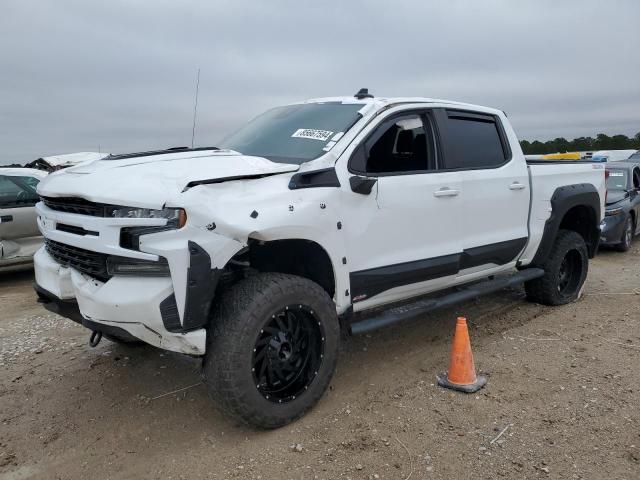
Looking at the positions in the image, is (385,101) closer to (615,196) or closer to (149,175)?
(149,175)

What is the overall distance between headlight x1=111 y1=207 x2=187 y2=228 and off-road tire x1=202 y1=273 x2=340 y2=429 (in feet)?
1.87

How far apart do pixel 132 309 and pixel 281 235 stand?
2.94 feet

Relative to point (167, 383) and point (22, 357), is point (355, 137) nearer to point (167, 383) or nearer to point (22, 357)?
point (167, 383)

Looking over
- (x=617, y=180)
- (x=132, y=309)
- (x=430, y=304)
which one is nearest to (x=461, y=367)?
(x=430, y=304)

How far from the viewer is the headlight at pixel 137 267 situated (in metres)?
2.84

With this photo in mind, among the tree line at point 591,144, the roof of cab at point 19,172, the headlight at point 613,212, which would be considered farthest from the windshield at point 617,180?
the tree line at point 591,144

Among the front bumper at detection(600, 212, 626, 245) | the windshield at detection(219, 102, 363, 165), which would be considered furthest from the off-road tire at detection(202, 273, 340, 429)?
the front bumper at detection(600, 212, 626, 245)

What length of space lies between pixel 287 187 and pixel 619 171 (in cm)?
931

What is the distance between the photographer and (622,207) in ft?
31.1

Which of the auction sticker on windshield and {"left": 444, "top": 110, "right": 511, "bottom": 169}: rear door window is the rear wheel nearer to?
{"left": 444, "top": 110, "right": 511, "bottom": 169}: rear door window

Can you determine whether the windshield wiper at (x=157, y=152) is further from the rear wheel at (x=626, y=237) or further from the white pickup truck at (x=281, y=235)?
the rear wheel at (x=626, y=237)

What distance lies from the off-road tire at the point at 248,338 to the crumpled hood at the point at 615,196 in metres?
8.22

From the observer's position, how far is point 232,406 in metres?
3.06

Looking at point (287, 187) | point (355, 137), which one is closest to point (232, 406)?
point (287, 187)
